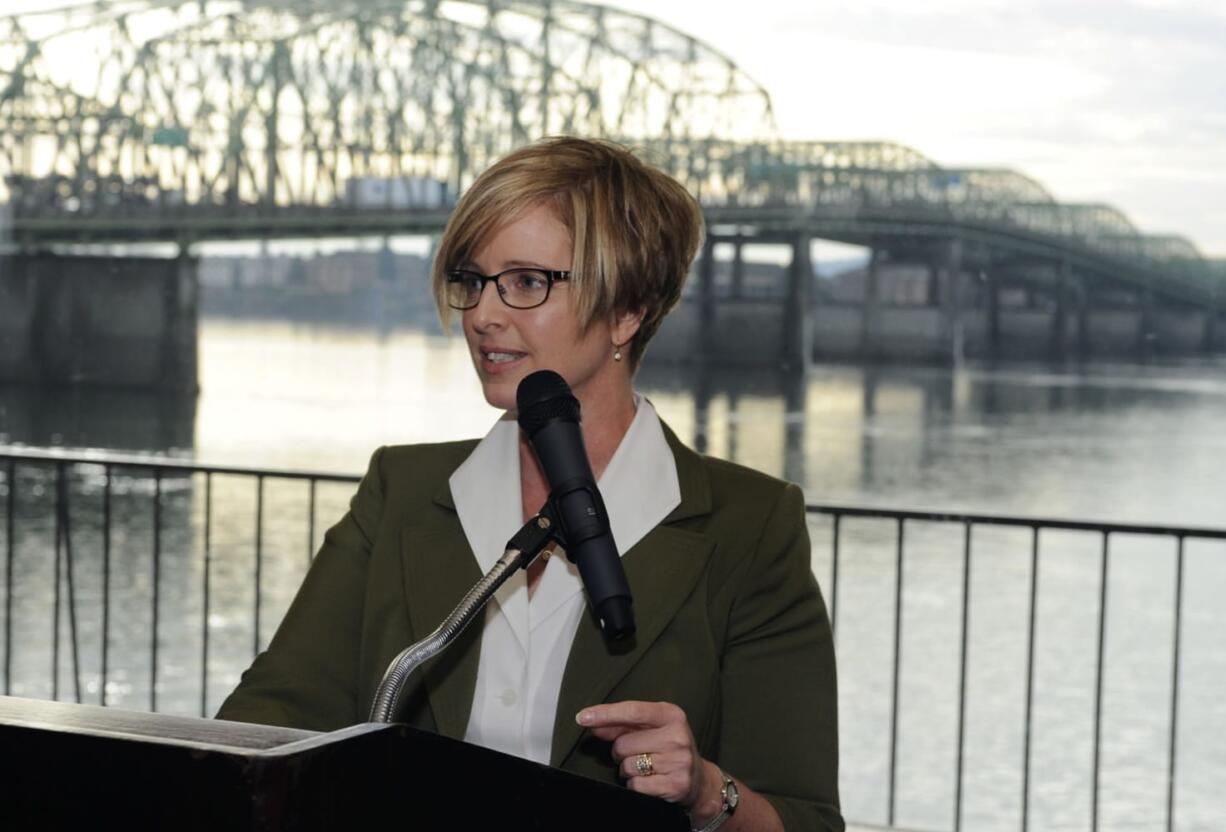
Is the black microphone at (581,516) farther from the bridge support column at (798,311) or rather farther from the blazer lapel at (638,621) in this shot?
the bridge support column at (798,311)

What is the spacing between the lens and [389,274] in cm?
3139

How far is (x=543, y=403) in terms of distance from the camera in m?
1.05

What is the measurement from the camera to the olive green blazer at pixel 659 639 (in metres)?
1.33

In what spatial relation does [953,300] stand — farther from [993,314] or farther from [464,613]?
[464,613]

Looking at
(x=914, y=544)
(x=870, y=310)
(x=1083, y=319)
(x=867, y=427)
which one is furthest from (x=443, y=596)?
(x=870, y=310)

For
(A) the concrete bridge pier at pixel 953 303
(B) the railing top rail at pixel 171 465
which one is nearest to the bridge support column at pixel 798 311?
(A) the concrete bridge pier at pixel 953 303

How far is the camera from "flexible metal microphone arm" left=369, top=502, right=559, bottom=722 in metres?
0.99

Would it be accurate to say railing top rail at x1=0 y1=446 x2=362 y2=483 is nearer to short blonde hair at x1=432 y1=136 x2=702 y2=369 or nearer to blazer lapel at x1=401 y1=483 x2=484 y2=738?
blazer lapel at x1=401 y1=483 x2=484 y2=738

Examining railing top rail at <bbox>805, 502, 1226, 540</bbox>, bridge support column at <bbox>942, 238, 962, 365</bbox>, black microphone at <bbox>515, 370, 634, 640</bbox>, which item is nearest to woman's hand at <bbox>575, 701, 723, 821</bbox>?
black microphone at <bbox>515, 370, 634, 640</bbox>

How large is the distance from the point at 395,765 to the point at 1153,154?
37.3 m

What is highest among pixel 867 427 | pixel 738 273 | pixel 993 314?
pixel 738 273

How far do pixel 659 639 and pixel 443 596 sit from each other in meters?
0.19

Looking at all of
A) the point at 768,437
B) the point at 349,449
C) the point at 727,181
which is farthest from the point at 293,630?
the point at 727,181

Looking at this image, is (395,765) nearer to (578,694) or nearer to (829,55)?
(578,694)
